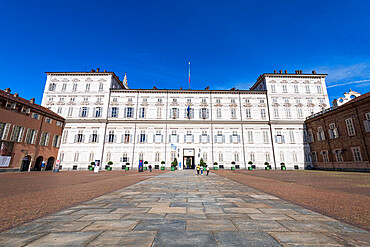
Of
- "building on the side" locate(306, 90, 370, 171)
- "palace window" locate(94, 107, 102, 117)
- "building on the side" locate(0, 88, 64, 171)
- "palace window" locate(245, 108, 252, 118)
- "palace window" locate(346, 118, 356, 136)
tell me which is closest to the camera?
"building on the side" locate(306, 90, 370, 171)

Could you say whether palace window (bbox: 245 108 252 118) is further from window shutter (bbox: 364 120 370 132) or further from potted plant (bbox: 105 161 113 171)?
potted plant (bbox: 105 161 113 171)

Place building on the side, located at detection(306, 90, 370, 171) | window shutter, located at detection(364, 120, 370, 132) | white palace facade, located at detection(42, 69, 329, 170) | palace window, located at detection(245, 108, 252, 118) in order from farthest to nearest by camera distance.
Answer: palace window, located at detection(245, 108, 252, 118) < white palace facade, located at detection(42, 69, 329, 170) < building on the side, located at detection(306, 90, 370, 171) < window shutter, located at detection(364, 120, 370, 132)

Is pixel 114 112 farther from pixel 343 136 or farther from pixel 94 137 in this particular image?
pixel 343 136

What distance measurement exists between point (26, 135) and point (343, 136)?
4425 centimetres

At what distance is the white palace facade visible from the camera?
3017cm

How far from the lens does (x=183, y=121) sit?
1251 inches

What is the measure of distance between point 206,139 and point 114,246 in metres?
29.5

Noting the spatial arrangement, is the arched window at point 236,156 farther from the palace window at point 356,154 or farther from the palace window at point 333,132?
the palace window at point 356,154

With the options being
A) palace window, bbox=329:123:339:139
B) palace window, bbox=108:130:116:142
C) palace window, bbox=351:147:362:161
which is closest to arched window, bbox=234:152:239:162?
palace window, bbox=329:123:339:139

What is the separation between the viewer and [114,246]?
7.20 ft

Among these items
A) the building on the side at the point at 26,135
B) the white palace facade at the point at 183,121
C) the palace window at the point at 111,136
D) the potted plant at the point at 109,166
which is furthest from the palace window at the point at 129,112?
the building on the side at the point at 26,135

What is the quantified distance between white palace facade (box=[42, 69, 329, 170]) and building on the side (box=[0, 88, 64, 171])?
2144 millimetres

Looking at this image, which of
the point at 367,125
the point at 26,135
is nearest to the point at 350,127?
the point at 367,125

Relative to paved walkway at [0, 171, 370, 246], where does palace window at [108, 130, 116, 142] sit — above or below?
above
